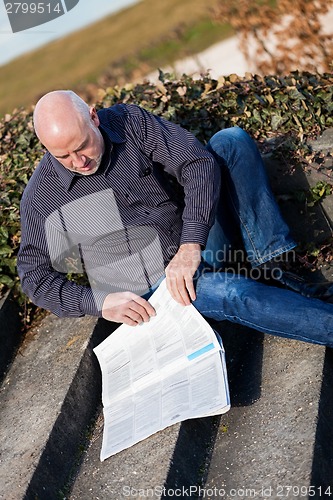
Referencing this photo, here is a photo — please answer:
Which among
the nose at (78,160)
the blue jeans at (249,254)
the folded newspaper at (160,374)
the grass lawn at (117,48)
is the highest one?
the nose at (78,160)

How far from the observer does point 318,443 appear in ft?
8.65

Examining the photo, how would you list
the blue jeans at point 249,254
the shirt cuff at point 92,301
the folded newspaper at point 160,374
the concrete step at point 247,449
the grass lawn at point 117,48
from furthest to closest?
the grass lawn at point 117,48 → the shirt cuff at point 92,301 → the blue jeans at point 249,254 → the folded newspaper at point 160,374 → the concrete step at point 247,449

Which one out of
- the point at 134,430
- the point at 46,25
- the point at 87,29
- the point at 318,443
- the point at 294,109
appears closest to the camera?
the point at 318,443

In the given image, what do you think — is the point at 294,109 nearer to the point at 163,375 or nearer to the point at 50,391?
the point at 163,375

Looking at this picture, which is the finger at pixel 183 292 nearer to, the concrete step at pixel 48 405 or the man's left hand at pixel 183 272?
the man's left hand at pixel 183 272

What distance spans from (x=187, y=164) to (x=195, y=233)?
32 cm

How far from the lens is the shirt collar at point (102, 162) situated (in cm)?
317

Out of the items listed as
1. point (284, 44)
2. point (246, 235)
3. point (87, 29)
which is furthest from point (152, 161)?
point (87, 29)

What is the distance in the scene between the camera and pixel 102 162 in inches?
126

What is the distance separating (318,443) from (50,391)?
115cm

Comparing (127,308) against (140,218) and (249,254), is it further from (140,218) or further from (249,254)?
(249,254)

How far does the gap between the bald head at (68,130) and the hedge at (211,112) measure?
2.63 ft
